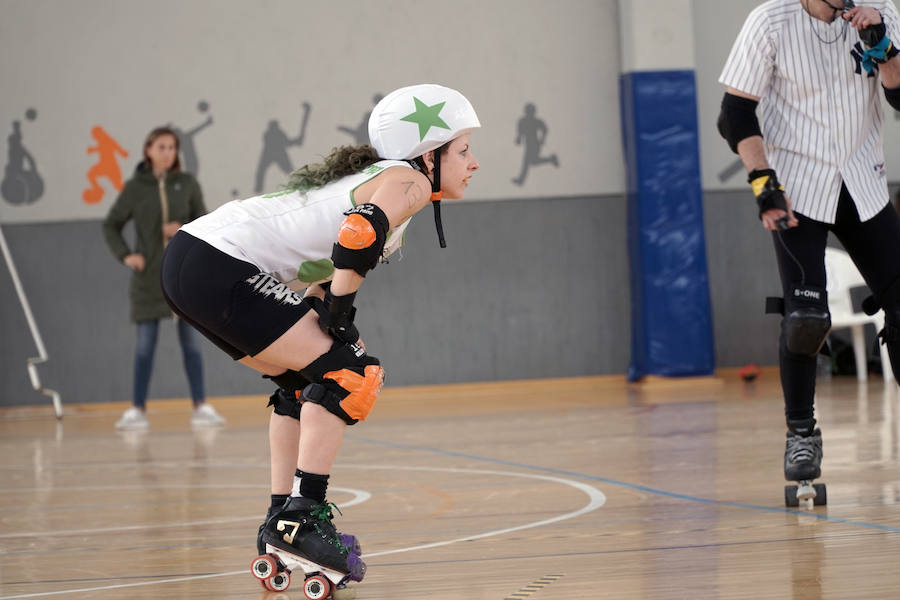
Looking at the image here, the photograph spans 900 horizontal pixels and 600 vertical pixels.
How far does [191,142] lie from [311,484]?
6.86m

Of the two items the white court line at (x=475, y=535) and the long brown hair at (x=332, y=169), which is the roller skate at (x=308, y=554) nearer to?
the white court line at (x=475, y=535)

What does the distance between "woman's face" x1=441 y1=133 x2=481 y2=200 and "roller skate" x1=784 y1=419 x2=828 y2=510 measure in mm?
1300

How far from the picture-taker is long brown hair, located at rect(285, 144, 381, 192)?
107 inches

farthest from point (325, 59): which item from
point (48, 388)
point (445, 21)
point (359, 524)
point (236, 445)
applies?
point (359, 524)

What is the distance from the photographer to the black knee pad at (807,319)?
333 centimetres

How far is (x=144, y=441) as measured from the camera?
255 inches

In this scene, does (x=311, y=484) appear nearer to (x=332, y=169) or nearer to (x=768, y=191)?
(x=332, y=169)

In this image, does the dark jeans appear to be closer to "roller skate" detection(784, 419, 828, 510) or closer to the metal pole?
the metal pole

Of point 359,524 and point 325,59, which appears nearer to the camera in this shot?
point 359,524

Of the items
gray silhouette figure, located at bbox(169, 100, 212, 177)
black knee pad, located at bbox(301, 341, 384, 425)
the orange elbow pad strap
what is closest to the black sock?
black knee pad, located at bbox(301, 341, 384, 425)

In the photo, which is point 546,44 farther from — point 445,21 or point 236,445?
point 236,445

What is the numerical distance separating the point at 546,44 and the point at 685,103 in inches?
47.4

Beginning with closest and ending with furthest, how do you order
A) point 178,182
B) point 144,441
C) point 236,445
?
1. point 236,445
2. point 144,441
3. point 178,182

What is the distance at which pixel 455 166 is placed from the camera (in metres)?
2.79
